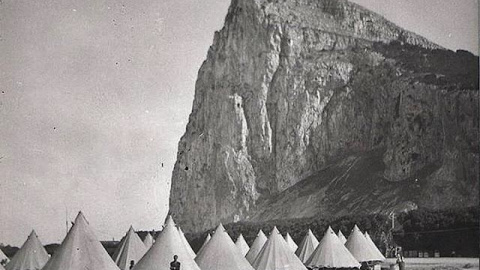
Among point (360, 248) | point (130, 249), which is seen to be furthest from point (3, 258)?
point (360, 248)

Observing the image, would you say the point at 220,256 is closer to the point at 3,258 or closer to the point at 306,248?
the point at 3,258

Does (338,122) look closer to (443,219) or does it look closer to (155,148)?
(443,219)

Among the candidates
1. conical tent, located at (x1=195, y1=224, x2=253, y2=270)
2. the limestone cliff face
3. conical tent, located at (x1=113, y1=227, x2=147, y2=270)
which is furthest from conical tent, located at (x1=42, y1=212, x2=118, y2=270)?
the limestone cliff face

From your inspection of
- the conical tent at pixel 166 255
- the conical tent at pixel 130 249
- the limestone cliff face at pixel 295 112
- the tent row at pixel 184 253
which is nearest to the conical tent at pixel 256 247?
the tent row at pixel 184 253

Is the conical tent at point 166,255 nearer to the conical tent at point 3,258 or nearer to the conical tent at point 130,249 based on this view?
the conical tent at point 130,249

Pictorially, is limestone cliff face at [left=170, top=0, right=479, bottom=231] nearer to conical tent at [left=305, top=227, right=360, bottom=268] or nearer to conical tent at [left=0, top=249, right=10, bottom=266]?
conical tent at [left=305, top=227, right=360, bottom=268]

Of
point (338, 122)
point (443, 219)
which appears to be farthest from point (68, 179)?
point (338, 122)
